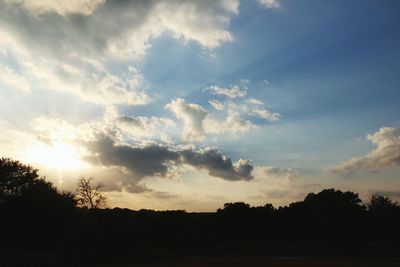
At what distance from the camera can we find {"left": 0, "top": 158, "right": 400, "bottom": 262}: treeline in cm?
4578

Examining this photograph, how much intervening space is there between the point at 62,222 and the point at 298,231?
42839mm

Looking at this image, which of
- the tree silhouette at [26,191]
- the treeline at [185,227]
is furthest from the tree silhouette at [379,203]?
the tree silhouette at [26,191]

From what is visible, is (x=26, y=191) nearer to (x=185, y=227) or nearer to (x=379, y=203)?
(x=185, y=227)

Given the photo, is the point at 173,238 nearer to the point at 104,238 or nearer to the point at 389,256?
the point at 104,238

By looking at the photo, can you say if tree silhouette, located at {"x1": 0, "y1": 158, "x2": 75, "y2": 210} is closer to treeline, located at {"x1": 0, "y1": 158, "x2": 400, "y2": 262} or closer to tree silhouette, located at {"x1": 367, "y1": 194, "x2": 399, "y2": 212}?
treeline, located at {"x1": 0, "y1": 158, "x2": 400, "y2": 262}

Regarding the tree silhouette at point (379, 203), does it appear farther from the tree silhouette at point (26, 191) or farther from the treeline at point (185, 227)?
the tree silhouette at point (26, 191)

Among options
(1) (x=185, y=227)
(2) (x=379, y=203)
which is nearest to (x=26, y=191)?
(1) (x=185, y=227)

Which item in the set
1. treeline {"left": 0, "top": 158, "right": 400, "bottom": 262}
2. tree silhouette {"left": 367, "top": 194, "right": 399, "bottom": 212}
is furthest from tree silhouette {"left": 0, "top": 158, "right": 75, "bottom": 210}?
tree silhouette {"left": 367, "top": 194, "right": 399, "bottom": 212}

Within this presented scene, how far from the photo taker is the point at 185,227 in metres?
76.4

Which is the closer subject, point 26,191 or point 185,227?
point 26,191

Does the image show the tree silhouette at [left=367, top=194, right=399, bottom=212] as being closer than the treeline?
No

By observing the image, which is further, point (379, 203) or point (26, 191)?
point (379, 203)

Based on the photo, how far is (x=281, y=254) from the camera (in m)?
59.9

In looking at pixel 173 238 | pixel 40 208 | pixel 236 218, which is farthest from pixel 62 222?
pixel 236 218
